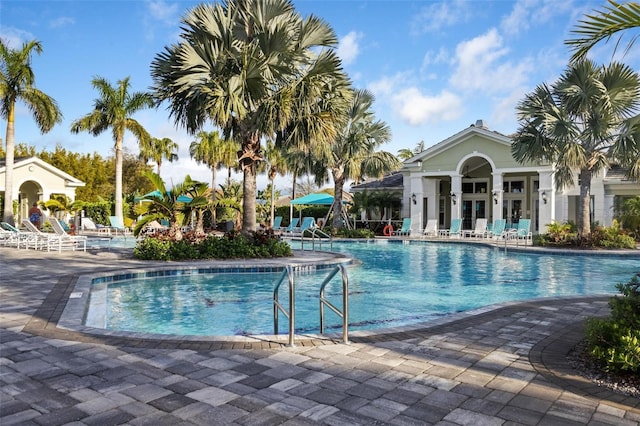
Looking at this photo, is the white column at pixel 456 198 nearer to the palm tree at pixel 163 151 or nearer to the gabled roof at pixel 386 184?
the gabled roof at pixel 386 184

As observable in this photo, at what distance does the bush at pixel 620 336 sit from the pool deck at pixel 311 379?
0.30m

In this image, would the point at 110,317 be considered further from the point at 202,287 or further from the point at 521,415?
the point at 521,415

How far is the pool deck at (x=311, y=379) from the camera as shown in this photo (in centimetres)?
328

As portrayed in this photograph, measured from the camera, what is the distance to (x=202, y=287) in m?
10.4

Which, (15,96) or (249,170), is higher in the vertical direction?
(15,96)

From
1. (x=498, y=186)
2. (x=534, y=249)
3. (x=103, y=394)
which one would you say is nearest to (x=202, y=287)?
(x=103, y=394)

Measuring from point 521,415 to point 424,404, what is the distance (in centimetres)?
66

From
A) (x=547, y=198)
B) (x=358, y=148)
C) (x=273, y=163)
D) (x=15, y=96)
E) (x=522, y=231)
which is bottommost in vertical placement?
(x=522, y=231)

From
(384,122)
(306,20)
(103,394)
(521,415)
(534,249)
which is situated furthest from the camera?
(384,122)

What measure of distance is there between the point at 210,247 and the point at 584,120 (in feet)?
47.6

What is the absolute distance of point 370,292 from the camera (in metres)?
10.1

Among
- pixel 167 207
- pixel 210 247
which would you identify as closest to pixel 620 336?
pixel 210 247

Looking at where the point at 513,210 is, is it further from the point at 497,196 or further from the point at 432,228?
the point at 432,228

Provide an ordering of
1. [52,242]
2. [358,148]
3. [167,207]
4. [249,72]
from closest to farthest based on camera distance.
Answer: [249,72], [167,207], [52,242], [358,148]
